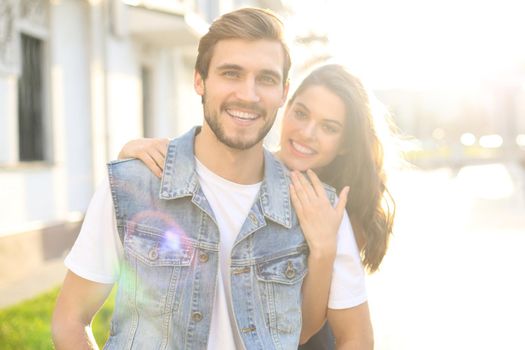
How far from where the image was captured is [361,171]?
11.7 ft

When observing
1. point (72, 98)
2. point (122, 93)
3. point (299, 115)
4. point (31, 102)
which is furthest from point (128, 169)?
point (122, 93)

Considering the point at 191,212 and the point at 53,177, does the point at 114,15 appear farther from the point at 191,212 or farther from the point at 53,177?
the point at 191,212

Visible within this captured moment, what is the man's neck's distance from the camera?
2.53 m

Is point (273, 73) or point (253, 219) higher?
point (273, 73)

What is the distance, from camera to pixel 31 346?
5141 mm

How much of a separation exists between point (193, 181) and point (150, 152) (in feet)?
0.67

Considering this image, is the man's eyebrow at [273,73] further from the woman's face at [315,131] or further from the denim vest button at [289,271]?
the woman's face at [315,131]

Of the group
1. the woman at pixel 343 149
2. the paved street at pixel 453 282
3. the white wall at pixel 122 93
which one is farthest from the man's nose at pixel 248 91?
the white wall at pixel 122 93

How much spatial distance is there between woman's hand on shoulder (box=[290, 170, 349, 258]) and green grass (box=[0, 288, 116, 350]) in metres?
3.05

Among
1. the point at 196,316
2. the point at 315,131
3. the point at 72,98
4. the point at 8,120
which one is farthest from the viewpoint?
the point at 72,98

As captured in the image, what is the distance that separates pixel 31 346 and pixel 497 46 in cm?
2896

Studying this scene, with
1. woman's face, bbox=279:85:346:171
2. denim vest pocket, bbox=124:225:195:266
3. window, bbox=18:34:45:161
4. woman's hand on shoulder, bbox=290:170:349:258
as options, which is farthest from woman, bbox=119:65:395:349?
window, bbox=18:34:45:161

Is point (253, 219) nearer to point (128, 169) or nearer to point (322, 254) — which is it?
point (322, 254)

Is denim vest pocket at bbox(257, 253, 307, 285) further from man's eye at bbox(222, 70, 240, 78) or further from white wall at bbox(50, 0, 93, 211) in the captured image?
white wall at bbox(50, 0, 93, 211)
